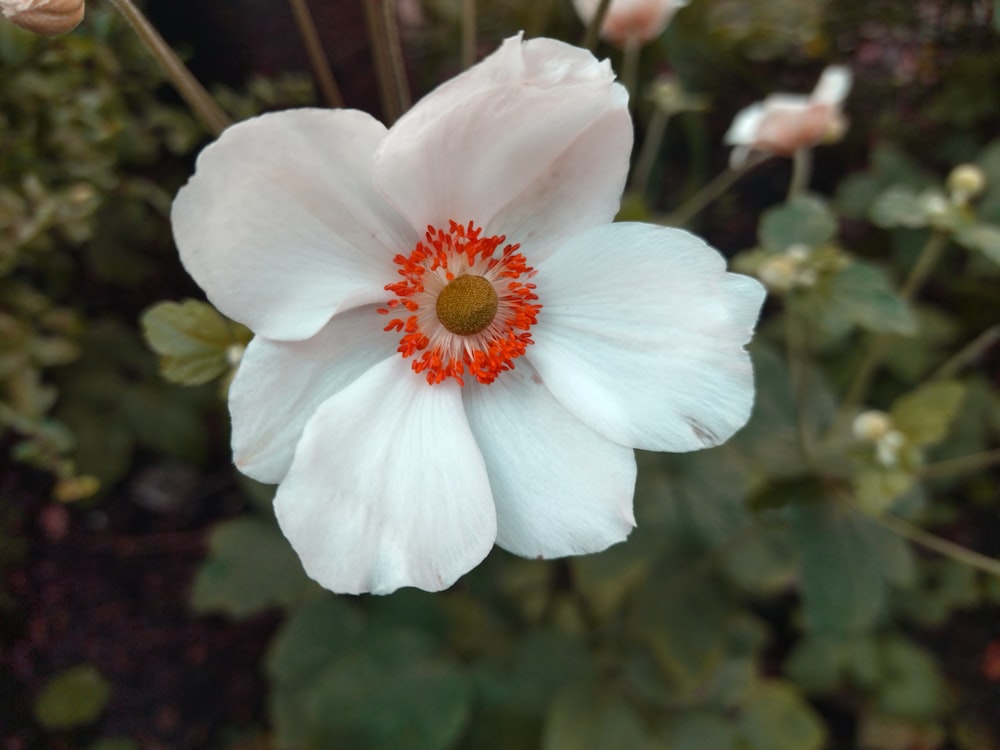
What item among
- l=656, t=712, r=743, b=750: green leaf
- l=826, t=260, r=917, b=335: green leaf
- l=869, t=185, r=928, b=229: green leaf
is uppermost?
l=869, t=185, r=928, b=229: green leaf

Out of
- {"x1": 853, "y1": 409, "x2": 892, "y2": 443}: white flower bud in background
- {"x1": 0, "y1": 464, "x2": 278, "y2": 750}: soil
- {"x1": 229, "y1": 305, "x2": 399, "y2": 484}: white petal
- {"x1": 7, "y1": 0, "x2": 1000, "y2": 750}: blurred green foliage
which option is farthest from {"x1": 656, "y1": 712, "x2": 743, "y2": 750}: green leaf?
{"x1": 229, "y1": 305, "x2": 399, "y2": 484}: white petal

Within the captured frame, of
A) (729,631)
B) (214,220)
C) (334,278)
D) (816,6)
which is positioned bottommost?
(729,631)

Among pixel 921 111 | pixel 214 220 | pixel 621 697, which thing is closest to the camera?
pixel 214 220

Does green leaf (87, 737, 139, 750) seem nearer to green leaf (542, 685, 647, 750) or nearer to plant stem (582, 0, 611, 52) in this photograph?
green leaf (542, 685, 647, 750)

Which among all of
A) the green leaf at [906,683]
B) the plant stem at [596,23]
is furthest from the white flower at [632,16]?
the green leaf at [906,683]

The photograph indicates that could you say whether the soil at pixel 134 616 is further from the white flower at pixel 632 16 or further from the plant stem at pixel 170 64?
the white flower at pixel 632 16

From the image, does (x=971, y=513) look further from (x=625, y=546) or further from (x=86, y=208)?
(x=86, y=208)

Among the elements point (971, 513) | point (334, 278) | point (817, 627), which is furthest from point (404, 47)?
point (971, 513)
